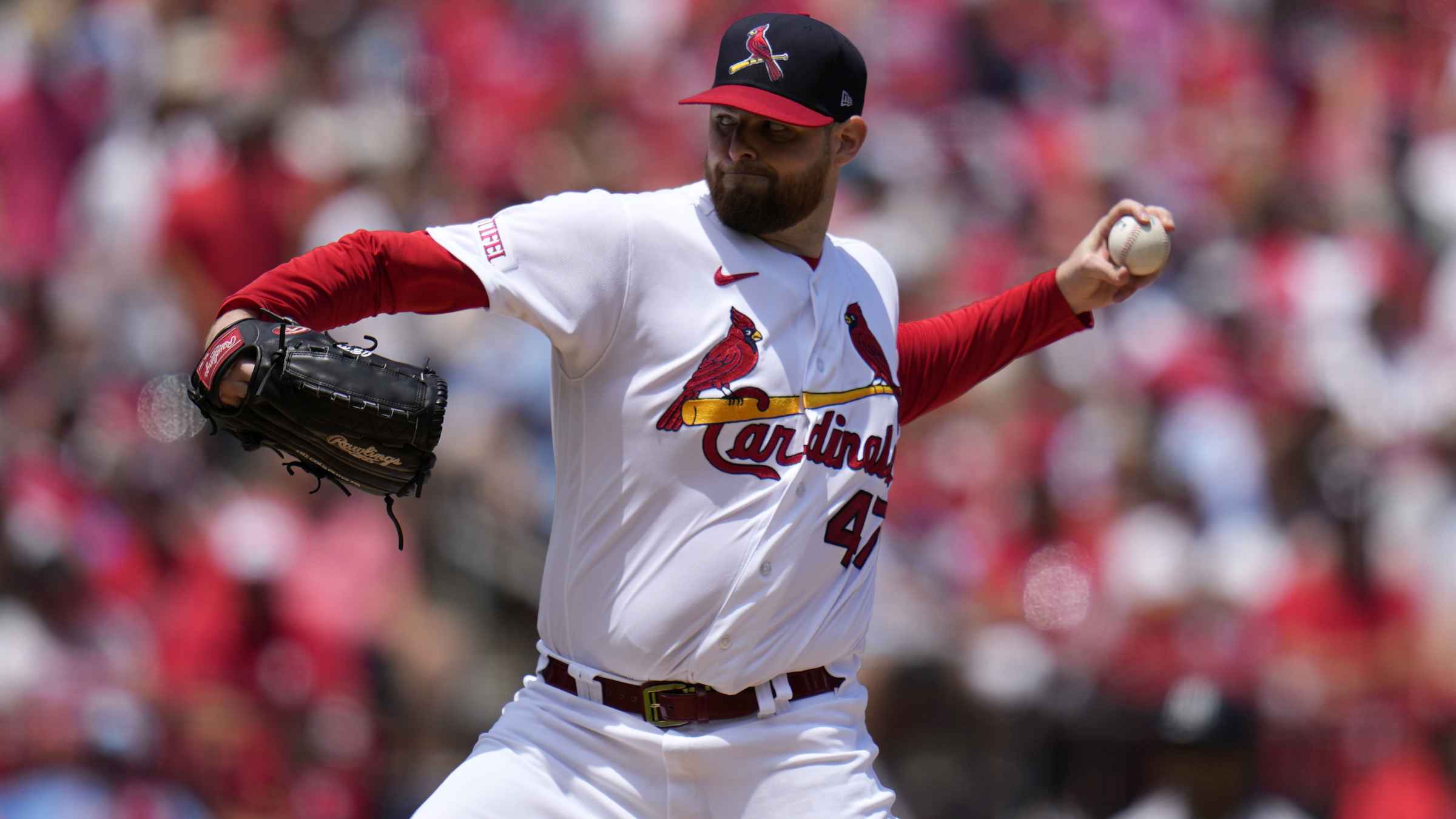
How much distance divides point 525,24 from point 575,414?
420 centimetres

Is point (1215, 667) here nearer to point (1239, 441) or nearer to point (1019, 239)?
point (1239, 441)

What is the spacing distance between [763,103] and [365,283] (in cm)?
76

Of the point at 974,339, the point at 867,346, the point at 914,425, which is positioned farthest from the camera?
the point at 914,425

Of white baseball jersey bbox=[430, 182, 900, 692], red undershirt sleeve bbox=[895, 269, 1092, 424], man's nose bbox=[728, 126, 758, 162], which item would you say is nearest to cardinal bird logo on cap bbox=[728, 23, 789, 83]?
man's nose bbox=[728, 126, 758, 162]

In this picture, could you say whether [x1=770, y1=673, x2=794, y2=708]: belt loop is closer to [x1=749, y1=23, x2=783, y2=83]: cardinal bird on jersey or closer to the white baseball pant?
the white baseball pant

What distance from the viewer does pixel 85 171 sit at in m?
6.10

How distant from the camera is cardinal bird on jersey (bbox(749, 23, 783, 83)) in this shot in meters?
2.71

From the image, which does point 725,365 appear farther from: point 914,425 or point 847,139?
point 914,425

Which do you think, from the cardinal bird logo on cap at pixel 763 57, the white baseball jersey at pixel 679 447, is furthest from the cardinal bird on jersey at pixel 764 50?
the white baseball jersey at pixel 679 447

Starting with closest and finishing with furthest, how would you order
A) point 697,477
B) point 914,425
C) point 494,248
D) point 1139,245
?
point 494,248
point 697,477
point 1139,245
point 914,425

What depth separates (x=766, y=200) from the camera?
2.75m

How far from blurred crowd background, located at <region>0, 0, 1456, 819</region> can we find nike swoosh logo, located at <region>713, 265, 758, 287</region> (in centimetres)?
233

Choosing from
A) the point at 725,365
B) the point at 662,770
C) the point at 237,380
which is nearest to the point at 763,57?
the point at 725,365

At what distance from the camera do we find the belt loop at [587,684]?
2.61 m
